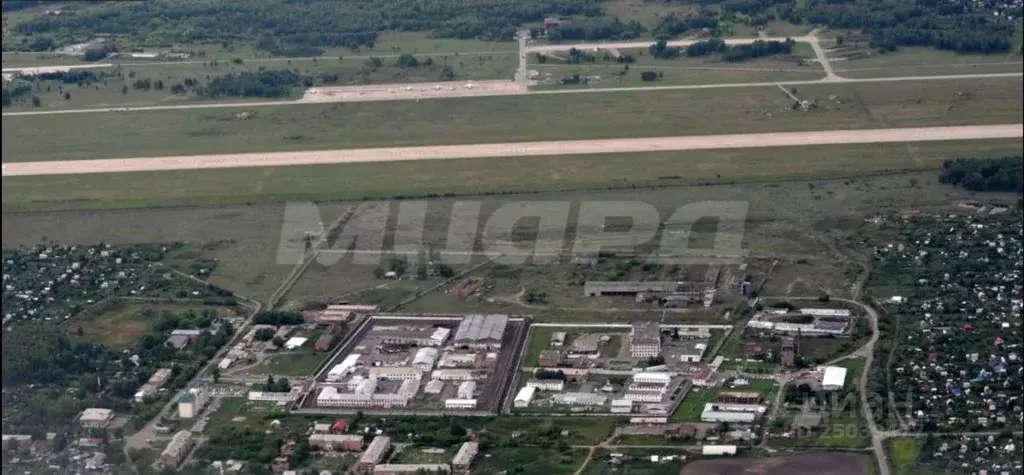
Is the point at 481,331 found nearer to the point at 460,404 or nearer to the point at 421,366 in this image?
the point at 421,366

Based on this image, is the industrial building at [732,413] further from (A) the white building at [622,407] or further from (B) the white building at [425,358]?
(B) the white building at [425,358]

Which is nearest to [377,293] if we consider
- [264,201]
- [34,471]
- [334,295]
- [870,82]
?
[334,295]

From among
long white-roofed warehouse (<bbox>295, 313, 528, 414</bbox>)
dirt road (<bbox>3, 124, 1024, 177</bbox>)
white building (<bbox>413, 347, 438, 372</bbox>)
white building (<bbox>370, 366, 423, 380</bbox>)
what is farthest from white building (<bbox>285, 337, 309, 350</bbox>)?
dirt road (<bbox>3, 124, 1024, 177</bbox>)

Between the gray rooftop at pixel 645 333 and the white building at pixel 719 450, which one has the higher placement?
the white building at pixel 719 450

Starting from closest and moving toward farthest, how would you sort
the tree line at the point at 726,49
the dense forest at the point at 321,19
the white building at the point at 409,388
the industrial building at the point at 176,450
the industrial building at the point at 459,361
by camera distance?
1. the industrial building at the point at 176,450
2. the white building at the point at 409,388
3. the industrial building at the point at 459,361
4. the tree line at the point at 726,49
5. the dense forest at the point at 321,19

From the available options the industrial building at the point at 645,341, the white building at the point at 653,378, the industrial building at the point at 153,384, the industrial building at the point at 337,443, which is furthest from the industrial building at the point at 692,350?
the industrial building at the point at 153,384

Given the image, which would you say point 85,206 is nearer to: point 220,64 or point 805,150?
point 220,64
